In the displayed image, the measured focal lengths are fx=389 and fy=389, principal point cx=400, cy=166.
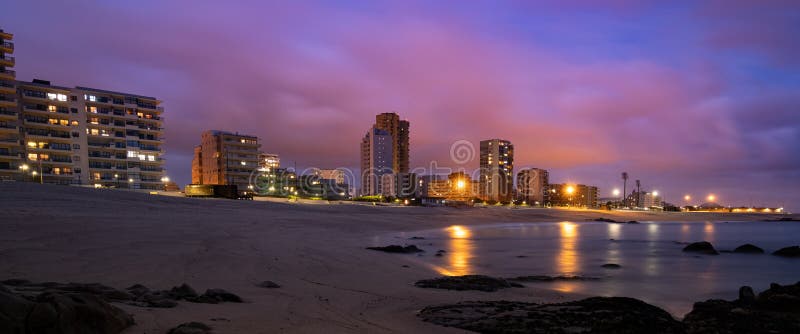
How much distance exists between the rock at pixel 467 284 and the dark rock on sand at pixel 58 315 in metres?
6.79

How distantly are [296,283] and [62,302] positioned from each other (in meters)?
5.49

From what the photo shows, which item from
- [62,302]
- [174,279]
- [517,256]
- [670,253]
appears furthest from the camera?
[670,253]

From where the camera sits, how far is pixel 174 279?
8266mm

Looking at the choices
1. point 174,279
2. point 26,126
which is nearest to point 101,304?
point 174,279

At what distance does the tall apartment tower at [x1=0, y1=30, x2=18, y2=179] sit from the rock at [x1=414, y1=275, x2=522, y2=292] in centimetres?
8906

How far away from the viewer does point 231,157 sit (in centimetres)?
12031

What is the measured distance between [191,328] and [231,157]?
414ft

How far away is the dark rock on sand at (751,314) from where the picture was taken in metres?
5.89

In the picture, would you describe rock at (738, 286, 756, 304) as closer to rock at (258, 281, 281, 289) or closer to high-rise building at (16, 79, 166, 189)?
rock at (258, 281, 281, 289)

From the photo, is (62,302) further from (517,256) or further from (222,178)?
(222,178)

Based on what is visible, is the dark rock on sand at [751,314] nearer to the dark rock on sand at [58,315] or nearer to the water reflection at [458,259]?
the water reflection at [458,259]

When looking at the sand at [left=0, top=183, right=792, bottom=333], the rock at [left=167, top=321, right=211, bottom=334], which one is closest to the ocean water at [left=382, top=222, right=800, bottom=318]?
the sand at [left=0, top=183, right=792, bottom=333]

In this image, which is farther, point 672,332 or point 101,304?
point 672,332

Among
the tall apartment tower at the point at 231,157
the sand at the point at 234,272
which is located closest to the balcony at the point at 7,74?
the tall apartment tower at the point at 231,157
